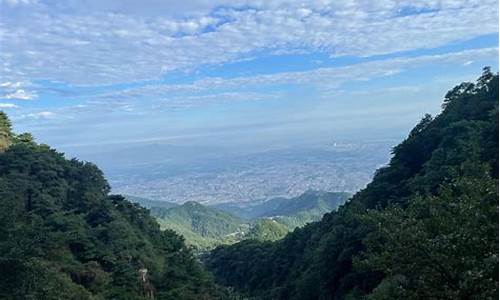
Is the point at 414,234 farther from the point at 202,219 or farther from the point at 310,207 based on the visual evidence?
the point at 310,207

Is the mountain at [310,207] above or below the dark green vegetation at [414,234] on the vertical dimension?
below

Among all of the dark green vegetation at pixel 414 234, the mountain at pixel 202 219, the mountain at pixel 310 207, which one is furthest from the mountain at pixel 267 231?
the mountain at pixel 202 219

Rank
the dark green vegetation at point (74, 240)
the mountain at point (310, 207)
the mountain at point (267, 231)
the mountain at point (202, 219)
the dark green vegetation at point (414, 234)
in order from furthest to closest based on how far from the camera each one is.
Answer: the mountain at point (202, 219) → the mountain at point (310, 207) → the mountain at point (267, 231) → the dark green vegetation at point (74, 240) → the dark green vegetation at point (414, 234)

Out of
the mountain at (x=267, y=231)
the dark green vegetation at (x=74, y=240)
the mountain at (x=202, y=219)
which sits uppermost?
the dark green vegetation at (x=74, y=240)

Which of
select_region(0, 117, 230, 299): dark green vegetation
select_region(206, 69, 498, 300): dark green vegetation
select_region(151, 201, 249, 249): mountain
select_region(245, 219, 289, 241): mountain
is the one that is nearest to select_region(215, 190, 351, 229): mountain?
select_region(151, 201, 249, 249): mountain

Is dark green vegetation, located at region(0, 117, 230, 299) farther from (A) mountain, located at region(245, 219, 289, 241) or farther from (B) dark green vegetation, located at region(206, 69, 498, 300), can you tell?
(A) mountain, located at region(245, 219, 289, 241)

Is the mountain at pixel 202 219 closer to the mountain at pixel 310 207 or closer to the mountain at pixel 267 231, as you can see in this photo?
the mountain at pixel 310 207

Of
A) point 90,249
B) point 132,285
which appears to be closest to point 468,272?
point 132,285

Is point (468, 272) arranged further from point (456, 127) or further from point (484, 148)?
point (456, 127)
